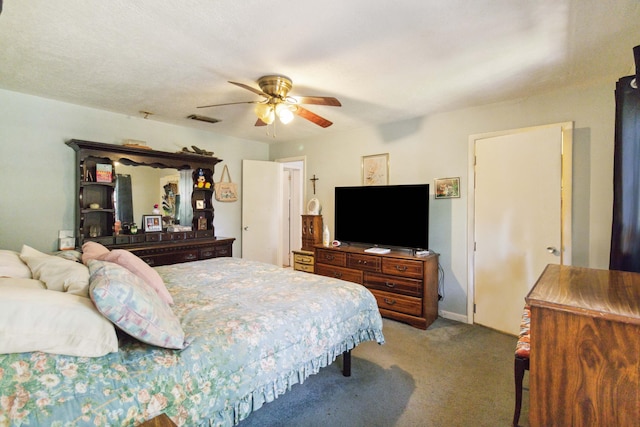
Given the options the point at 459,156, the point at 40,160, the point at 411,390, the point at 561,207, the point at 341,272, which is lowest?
the point at 411,390

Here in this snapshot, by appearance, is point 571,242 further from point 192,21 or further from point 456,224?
point 192,21

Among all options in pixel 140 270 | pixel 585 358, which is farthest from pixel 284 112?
pixel 585 358

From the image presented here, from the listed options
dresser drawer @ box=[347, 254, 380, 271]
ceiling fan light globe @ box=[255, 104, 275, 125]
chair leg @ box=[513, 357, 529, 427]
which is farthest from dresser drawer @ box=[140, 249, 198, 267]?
chair leg @ box=[513, 357, 529, 427]

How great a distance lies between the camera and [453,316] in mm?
3561

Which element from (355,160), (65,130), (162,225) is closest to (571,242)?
(355,160)

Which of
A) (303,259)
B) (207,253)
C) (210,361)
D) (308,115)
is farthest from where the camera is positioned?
(303,259)

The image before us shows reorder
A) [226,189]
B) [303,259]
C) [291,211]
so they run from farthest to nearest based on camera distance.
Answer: [291,211], [226,189], [303,259]

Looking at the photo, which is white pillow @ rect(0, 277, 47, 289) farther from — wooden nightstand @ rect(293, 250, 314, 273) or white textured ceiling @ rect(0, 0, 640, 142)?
wooden nightstand @ rect(293, 250, 314, 273)

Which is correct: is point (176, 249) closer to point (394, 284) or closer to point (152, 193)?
point (152, 193)

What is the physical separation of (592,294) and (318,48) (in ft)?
6.83

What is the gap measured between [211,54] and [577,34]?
Answer: 2469 millimetres

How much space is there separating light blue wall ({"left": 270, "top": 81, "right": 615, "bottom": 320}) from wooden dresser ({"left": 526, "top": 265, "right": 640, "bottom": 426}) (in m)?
1.87

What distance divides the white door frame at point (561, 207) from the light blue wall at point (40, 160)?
4174 millimetres

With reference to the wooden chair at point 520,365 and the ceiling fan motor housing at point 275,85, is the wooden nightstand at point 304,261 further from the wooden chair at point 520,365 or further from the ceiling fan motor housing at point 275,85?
the wooden chair at point 520,365
